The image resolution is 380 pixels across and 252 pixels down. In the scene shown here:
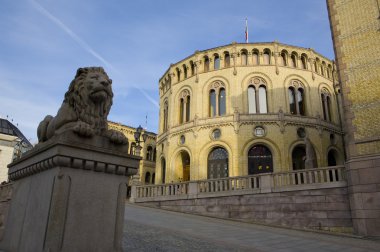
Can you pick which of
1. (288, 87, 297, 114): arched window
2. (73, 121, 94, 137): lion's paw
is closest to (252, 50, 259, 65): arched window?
(288, 87, 297, 114): arched window

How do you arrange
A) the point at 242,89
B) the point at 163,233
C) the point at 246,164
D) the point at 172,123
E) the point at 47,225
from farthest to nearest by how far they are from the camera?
the point at 172,123
the point at 242,89
the point at 246,164
the point at 163,233
the point at 47,225

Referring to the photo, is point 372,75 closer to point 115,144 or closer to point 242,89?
point 115,144

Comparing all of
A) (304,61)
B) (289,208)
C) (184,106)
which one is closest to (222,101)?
(184,106)

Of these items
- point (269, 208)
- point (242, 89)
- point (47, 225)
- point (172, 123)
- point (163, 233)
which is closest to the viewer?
point (47, 225)

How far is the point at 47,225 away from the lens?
327cm

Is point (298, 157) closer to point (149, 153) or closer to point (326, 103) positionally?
point (326, 103)

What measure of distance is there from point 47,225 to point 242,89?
90.3ft

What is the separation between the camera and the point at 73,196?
11.4 feet

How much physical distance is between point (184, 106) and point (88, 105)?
28289 mm

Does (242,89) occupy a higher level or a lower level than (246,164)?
higher

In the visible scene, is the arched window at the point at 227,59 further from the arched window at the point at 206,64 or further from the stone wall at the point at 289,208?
the stone wall at the point at 289,208

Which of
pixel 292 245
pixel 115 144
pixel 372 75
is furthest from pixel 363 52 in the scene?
pixel 115 144

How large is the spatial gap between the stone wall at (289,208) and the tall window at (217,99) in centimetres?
1375

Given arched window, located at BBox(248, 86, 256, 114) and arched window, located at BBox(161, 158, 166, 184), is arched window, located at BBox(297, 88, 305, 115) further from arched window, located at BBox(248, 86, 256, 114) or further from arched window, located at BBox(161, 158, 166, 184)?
arched window, located at BBox(161, 158, 166, 184)
